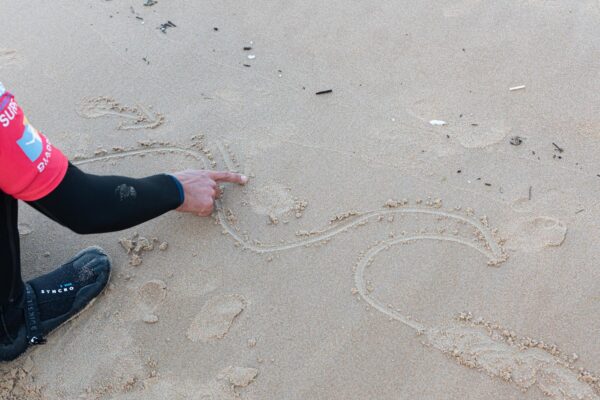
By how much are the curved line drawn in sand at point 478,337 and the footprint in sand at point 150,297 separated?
161 mm

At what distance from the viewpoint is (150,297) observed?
2.06m

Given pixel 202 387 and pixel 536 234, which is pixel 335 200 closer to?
pixel 536 234

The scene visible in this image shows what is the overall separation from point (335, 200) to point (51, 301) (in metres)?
1.06

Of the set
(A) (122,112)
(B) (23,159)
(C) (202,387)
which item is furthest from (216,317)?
(A) (122,112)

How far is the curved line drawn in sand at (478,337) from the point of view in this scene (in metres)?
1.70

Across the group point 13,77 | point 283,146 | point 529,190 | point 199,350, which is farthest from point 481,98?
point 13,77

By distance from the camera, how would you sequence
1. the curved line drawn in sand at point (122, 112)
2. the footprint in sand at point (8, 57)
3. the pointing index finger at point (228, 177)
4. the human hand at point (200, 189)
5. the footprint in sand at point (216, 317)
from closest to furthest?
the footprint in sand at point (216, 317) → the human hand at point (200, 189) → the pointing index finger at point (228, 177) → the curved line drawn in sand at point (122, 112) → the footprint in sand at point (8, 57)

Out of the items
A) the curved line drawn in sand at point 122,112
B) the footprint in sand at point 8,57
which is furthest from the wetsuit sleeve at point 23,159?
the footprint in sand at point 8,57

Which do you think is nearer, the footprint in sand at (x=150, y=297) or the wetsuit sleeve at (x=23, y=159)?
the wetsuit sleeve at (x=23, y=159)

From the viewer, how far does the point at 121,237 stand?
225cm

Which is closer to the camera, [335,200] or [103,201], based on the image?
[103,201]

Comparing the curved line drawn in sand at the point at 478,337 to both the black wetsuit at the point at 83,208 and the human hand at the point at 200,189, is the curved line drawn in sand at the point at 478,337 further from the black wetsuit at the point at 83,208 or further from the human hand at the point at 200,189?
the black wetsuit at the point at 83,208

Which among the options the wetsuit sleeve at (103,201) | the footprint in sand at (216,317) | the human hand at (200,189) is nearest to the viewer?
the wetsuit sleeve at (103,201)

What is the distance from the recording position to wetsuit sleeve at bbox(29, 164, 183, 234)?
1788 mm
